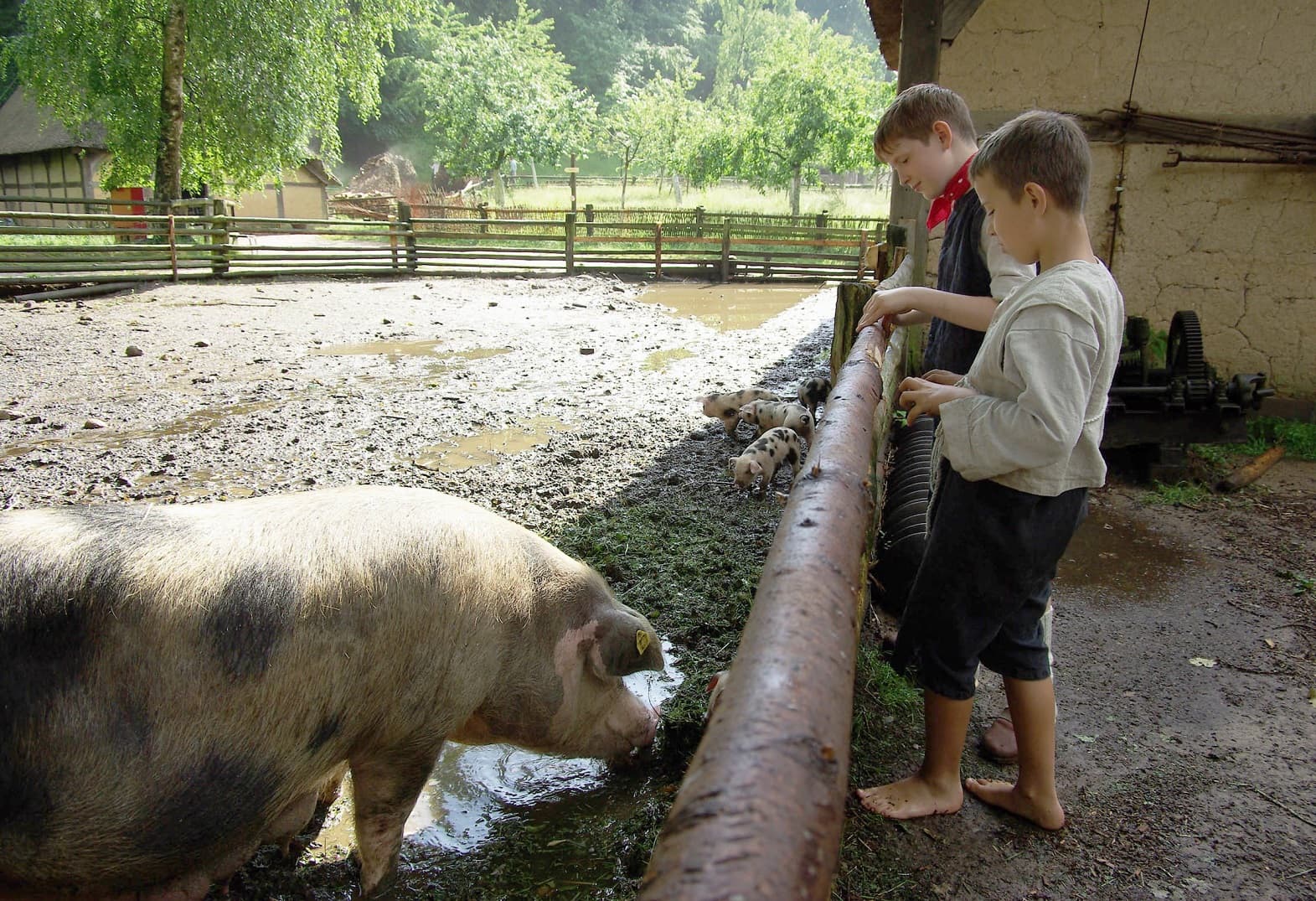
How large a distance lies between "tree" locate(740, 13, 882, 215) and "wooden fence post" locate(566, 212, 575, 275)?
18.6 metres

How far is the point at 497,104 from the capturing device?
147ft

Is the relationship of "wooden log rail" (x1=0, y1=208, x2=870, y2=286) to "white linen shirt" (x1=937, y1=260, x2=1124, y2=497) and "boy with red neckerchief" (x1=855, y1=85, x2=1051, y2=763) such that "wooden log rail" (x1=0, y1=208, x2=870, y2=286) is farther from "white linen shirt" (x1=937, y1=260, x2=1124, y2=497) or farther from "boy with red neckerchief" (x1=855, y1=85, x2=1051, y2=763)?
"white linen shirt" (x1=937, y1=260, x2=1124, y2=497)

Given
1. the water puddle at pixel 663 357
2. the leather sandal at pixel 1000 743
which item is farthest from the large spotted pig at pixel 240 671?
the water puddle at pixel 663 357

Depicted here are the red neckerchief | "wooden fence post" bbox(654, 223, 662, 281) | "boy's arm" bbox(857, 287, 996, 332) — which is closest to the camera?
"boy's arm" bbox(857, 287, 996, 332)

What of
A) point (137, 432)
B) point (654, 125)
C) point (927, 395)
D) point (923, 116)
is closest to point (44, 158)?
point (654, 125)

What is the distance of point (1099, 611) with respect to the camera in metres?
3.95

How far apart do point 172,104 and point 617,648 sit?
67.4ft

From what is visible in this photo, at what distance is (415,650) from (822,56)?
39484mm

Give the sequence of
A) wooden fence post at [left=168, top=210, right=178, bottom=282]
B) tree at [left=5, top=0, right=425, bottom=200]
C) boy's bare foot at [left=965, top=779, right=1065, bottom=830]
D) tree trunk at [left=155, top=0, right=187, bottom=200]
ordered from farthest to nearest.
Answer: tree at [left=5, top=0, right=425, bottom=200] < tree trunk at [left=155, top=0, right=187, bottom=200] < wooden fence post at [left=168, top=210, right=178, bottom=282] < boy's bare foot at [left=965, top=779, right=1065, bottom=830]

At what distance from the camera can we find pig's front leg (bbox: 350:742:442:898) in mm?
2498

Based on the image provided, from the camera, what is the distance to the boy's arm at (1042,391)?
1945mm

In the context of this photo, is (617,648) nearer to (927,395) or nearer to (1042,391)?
(927,395)

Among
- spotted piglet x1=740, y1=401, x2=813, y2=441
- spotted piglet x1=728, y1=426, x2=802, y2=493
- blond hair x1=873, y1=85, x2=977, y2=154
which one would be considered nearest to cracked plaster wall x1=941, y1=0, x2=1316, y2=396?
spotted piglet x1=740, y1=401, x2=813, y2=441

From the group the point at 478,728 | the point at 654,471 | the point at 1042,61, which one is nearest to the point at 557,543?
the point at 654,471
